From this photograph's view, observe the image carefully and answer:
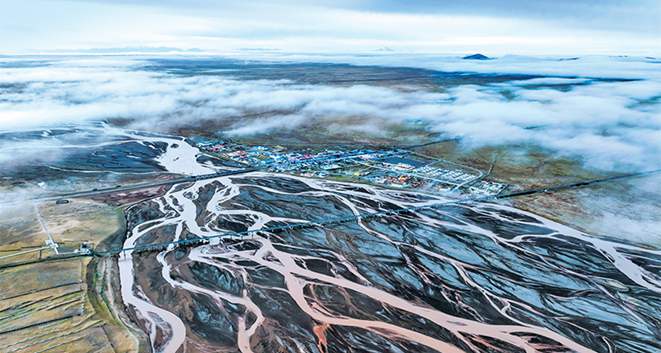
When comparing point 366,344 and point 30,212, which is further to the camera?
point 30,212

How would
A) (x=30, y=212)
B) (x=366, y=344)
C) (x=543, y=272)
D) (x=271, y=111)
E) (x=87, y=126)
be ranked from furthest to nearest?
(x=271, y=111) < (x=87, y=126) < (x=30, y=212) < (x=543, y=272) < (x=366, y=344)

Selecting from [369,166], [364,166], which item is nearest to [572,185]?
[369,166]

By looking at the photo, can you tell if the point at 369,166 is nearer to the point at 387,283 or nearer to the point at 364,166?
the point at 364,166

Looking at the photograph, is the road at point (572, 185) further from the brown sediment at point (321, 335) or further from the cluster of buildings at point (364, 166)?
the brown sediment at point (321, 335)

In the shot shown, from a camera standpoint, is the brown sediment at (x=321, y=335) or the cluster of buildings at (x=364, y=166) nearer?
the brown sediment at (x=321, y=335)

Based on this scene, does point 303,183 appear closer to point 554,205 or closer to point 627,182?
point 554,205

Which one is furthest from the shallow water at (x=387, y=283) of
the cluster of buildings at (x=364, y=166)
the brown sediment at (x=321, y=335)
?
the cluster of buildings at (x=364, y=166)

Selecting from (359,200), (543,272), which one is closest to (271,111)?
(359,200)

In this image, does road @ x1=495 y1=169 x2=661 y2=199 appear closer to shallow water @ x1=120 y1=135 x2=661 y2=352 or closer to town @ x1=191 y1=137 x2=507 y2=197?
town @ x1=191 y1=137 x2=507 y2=197
